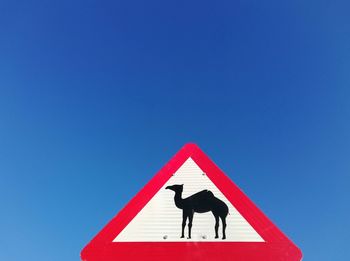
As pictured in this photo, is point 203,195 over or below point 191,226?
over

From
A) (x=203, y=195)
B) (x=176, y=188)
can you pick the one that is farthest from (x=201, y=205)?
(x=176, y=188)

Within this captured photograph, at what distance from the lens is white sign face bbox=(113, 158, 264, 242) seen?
1.97 metres

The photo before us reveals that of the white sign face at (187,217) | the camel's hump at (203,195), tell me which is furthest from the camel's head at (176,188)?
the camel's hump at (203,195)

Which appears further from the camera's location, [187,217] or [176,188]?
[176,188]

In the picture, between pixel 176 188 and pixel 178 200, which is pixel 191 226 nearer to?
pixel 178 200

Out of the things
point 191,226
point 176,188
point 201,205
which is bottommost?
point 191,226

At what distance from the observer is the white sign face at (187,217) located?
1.97 metres

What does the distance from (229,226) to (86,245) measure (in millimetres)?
985

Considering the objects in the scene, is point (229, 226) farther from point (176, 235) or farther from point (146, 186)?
point (146, 186)

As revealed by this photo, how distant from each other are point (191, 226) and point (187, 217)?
0.25 feet

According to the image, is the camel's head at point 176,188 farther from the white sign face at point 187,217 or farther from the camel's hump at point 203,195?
the camel's hump at point 203,195

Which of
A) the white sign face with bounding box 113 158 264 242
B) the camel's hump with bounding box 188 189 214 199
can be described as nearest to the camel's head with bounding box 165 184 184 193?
the white sign face with bounding box 113 158 264 242

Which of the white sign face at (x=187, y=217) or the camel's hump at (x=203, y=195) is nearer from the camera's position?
the white sign face at (x=187, y=217)

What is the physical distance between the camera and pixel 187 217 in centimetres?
208
